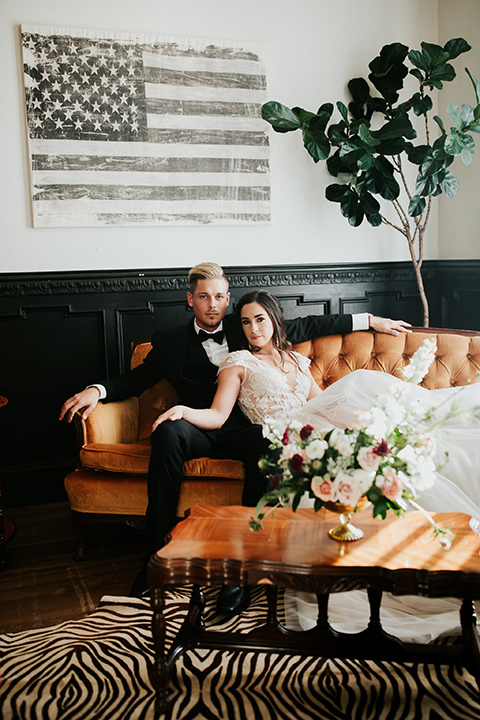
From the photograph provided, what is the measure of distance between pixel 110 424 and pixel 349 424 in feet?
3.76

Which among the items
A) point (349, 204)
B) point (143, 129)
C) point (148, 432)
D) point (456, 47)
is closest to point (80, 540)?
point (148, 432)

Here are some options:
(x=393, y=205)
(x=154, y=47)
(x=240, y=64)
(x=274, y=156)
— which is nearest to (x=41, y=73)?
(x=154, y=47)

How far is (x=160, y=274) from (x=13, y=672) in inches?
89.4

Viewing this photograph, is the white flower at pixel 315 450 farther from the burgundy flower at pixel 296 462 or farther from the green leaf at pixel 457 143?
the green leaf at pixel 457 143

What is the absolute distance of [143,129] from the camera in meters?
3.58

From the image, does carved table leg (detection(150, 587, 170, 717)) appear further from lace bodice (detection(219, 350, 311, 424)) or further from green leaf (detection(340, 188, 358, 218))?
green leaf (detection(340, 188, 358, 218))

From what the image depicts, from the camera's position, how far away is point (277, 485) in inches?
68.5

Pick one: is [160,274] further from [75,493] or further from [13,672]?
[13,672]

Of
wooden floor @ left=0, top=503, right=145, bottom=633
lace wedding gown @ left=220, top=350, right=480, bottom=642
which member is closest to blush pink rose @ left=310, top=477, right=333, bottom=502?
lace wedding gown @ left=220, top=350, right=480, bottom=642

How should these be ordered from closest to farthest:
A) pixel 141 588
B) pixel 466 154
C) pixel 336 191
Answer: pixel 141 588
pixel 466 154
pixel 336 191

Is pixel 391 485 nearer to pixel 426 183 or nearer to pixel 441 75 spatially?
pixel 426 183

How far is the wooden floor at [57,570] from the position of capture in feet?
8.02

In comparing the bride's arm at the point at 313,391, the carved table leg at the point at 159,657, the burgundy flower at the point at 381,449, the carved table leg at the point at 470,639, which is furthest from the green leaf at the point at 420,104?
the carved table leg at the point at 159,657

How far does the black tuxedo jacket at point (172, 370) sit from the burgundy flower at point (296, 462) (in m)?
1.35
